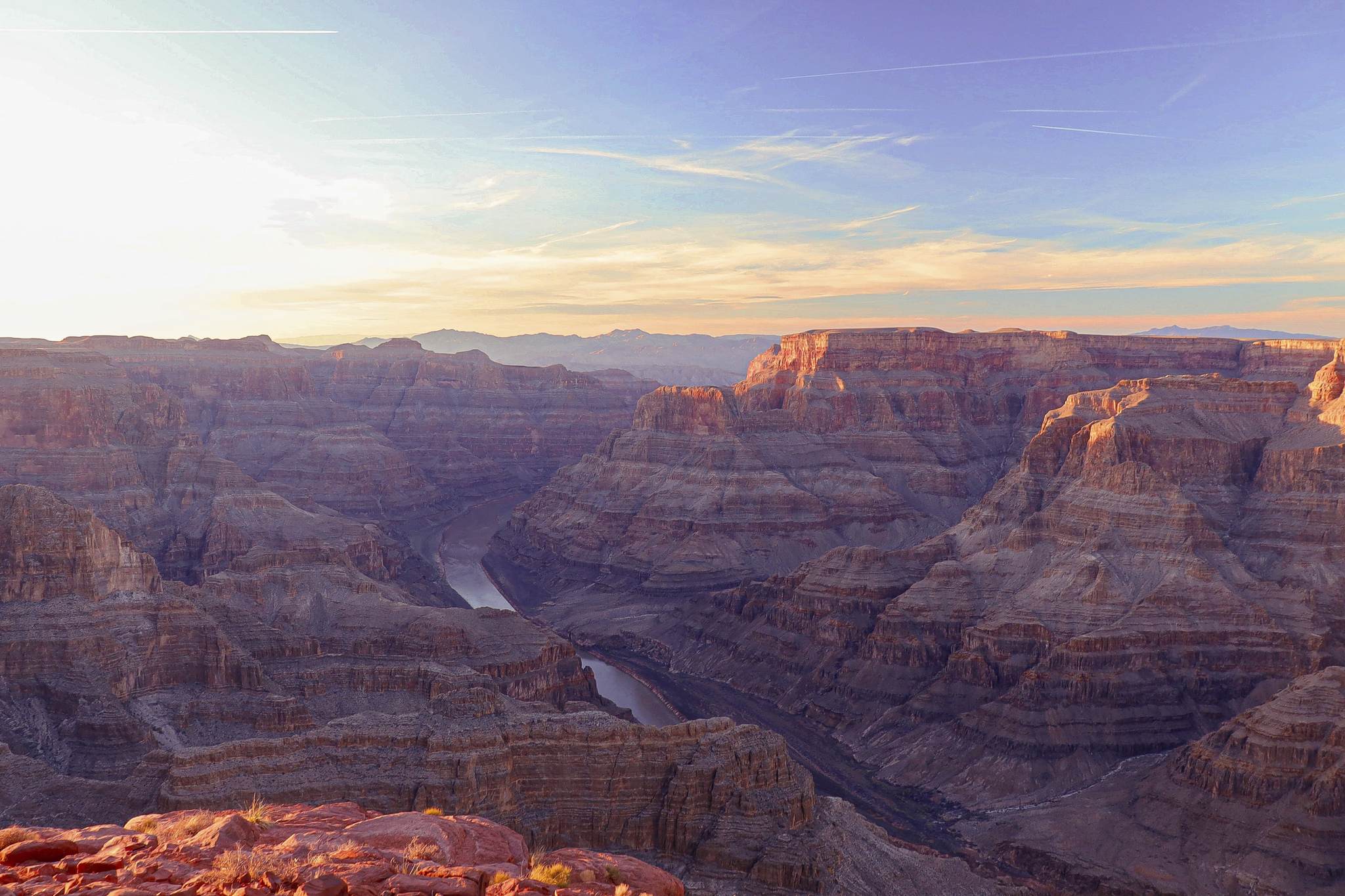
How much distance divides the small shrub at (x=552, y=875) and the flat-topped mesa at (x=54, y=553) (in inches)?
2586

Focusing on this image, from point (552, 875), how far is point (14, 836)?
1230 centimetres

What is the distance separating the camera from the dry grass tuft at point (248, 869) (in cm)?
2169

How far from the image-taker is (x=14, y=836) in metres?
24.4

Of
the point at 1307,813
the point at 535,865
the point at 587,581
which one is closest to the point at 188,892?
the point at 535,865

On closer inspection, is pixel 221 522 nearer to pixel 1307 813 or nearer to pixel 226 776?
pixel 226 776

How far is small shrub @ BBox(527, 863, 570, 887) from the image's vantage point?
23.1m

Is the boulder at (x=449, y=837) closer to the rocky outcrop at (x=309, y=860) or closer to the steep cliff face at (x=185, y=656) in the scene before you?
the rocky outcrop at (x=309, y=860)

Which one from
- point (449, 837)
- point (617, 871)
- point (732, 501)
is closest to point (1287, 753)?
point (617, 871)

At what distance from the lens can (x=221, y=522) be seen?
145 metres

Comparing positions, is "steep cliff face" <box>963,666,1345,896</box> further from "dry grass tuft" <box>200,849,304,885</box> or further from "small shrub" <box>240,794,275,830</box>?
"dry grass tuft" <box>200,849,304,885</box>

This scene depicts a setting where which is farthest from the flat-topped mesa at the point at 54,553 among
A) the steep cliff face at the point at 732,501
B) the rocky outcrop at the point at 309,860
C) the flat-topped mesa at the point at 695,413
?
the flat-topped mesa at the point at 695,413

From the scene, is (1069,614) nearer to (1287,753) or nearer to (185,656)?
(1287,753)

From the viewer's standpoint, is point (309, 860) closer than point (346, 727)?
Yes

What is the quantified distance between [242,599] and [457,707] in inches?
1480
